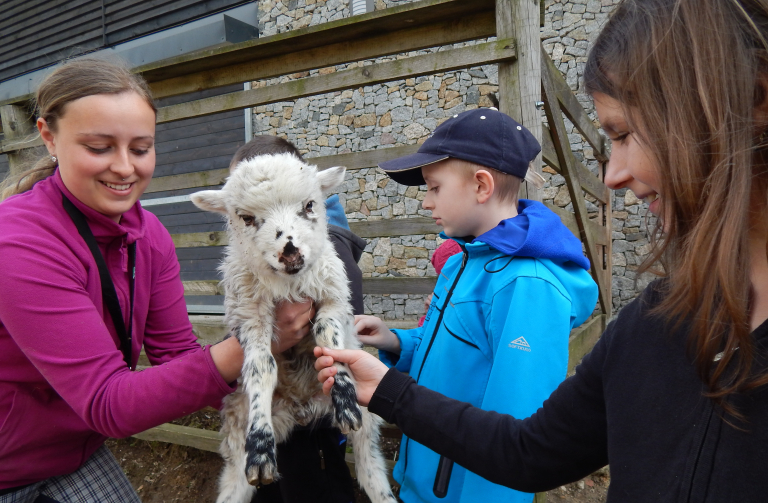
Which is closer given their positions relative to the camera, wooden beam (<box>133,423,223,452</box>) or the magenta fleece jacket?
the magenta fleece jacket

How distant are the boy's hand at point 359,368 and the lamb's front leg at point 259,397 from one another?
0.26 m

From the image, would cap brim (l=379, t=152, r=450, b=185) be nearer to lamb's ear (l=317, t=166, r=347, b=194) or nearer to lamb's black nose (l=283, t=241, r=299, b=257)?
lamb's ear (l=317, t=166, r=347, b=194)

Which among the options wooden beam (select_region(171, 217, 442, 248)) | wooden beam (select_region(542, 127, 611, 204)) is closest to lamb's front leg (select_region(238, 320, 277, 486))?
wooden beam (select_region(171, 217, 442, 248))

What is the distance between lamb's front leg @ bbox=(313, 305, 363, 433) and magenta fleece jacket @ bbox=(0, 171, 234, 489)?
1.23 feet

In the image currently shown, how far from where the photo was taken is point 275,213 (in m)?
1.96

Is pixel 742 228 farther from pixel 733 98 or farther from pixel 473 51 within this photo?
pixel 473 51

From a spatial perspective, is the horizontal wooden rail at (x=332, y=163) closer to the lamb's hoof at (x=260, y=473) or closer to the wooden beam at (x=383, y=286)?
the wooden beam at (x=383, y=286)

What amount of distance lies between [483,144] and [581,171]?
12.0ft

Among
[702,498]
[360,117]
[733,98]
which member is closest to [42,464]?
[702,498]

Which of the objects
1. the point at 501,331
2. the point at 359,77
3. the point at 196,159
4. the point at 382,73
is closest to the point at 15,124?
the point at 359,77

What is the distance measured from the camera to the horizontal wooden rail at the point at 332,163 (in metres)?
3.48

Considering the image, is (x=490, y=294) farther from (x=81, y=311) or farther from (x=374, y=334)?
(x=81, y=311)

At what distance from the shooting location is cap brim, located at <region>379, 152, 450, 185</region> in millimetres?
1942

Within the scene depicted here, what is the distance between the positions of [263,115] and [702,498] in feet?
35.9
